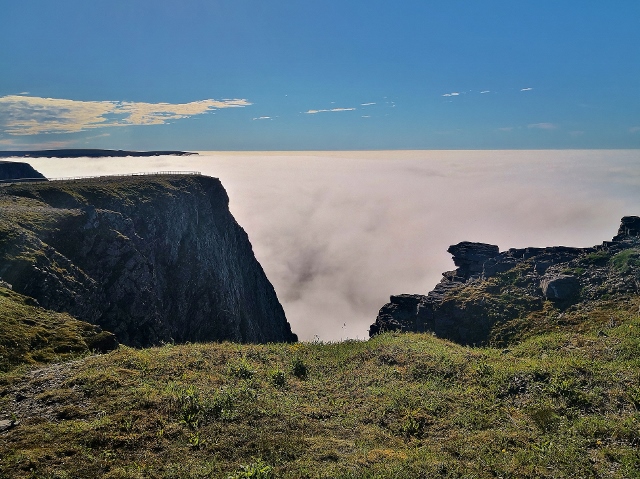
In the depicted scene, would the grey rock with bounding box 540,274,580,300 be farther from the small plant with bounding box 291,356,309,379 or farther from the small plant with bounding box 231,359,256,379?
the small plant with bounding box 231,359,256,379

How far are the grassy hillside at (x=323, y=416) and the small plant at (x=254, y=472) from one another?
5 cm

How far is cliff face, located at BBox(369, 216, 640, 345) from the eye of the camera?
4206 cm

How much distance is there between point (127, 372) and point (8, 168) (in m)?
141

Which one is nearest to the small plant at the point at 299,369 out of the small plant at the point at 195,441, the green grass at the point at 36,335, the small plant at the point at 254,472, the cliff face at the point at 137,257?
the small plant at the point at 195,441

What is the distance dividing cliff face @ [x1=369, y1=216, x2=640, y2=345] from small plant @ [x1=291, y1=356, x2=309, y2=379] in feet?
80.0

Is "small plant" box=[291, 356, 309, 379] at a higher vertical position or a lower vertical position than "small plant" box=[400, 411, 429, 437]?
lower

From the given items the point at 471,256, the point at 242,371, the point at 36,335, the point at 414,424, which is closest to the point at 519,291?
the point at 471,256

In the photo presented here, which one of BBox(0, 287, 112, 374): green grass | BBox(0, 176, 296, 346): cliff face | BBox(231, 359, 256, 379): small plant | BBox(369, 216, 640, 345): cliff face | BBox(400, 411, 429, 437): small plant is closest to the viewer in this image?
BBox(400, 411, 429, 437): small plant

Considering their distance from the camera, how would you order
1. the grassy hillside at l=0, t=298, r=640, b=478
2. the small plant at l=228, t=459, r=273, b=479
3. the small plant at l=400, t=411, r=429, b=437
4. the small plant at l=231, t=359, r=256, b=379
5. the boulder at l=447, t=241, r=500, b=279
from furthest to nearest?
the boulder at l=447, t=241, r=500, b=279 → the small plant at l=231, t=359, r=256, b=379 → the small plant at l=400, t=411, r=429, b=437 → the grassy hillside at l=0, t=298, r=640, b=478 → the small plant at l=228, t=459, r=273, b=479

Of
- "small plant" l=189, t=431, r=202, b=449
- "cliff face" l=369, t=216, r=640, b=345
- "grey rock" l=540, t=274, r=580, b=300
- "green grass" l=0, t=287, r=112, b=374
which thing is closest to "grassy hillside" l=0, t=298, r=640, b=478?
"small plant" l=189, t=431, r=202, b=449

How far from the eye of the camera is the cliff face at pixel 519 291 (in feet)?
138

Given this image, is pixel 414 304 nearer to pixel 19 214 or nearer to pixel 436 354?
pixel 436 354

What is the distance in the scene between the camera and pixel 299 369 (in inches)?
976

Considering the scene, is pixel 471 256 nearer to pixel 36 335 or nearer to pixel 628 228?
pixel 628 228
